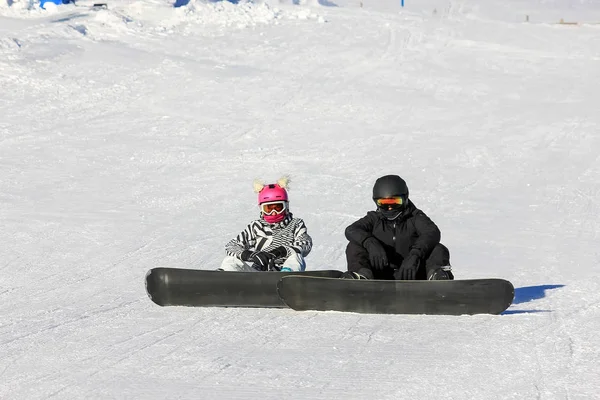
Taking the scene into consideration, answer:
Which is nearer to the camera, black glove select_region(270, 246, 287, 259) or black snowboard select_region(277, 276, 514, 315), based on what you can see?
black snowboard select_region(277, 276, 514, 315)

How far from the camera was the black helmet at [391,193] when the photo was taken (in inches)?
310

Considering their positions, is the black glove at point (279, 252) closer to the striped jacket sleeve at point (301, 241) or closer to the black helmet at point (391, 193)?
the striped jacket sleeve at point (301, 241)

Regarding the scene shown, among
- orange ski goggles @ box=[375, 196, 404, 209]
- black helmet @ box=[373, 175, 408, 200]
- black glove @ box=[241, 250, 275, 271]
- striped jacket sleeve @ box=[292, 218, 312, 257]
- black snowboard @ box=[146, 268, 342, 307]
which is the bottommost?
black snowboard @ box=[146, 268, 342, 307]

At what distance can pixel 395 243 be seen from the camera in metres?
Result: 8.05

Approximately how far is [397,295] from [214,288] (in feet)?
4.55

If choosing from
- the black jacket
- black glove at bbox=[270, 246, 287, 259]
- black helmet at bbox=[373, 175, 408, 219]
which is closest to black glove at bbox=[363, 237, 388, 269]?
the black jacket

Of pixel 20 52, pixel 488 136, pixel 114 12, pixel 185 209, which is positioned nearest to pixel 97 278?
pixel 185 209

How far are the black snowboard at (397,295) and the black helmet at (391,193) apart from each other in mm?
870

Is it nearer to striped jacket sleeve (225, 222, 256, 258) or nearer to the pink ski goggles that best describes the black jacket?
the pink ski goggles

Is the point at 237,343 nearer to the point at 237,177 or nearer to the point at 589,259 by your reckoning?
the point at 589,259

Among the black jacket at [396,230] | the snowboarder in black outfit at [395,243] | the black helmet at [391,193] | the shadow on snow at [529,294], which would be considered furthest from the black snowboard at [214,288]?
the shadow on snow at [529,294]

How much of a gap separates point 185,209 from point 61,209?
5.55 feet

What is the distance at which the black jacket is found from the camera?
7.92 meters

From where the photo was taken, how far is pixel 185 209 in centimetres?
1444
